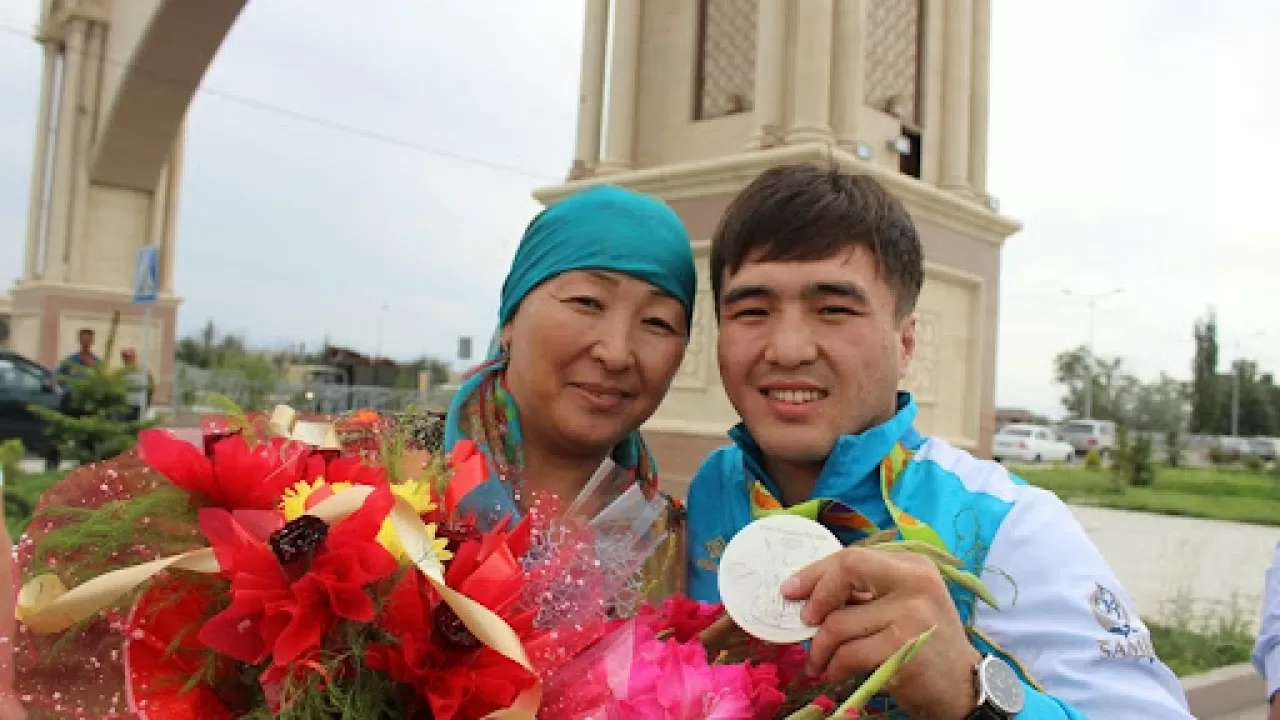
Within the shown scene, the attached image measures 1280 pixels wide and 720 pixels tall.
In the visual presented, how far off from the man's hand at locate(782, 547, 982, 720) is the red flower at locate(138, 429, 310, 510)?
1.94 ft

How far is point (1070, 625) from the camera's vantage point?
134cm

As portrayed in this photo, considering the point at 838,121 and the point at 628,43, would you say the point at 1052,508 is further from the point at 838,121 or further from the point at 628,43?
the point at 628,43

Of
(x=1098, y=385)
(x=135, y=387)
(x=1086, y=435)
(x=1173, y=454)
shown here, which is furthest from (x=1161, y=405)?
(x=135, y=387)

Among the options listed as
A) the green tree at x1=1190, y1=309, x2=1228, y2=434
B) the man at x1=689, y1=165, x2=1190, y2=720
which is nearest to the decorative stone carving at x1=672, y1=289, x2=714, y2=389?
the man at x1=689, y1=165, x2=1190, y2=720

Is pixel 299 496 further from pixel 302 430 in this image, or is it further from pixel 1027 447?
pixel 1027 447

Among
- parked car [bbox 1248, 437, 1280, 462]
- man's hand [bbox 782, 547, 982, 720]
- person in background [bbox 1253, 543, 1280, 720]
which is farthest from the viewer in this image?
parked car [bbox 1248, 437, 1280, 462]

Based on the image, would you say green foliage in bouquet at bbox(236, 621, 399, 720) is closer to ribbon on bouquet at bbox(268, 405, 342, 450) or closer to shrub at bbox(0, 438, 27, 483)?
ribbon on bouquet at bbox(268, 405, 342, 450)

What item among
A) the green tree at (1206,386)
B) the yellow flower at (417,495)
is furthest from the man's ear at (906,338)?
the green tree at (1206,386)

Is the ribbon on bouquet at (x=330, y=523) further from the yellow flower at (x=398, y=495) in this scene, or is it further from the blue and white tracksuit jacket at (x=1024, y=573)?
the blue and white tracksuit jacket at (x=1024, y=573)

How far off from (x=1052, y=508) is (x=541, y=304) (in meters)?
0.92

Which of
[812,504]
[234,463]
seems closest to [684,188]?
[812,504]

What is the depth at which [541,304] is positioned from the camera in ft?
5.55

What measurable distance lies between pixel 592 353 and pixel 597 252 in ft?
0.60

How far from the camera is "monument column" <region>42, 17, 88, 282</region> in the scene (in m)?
17.9
